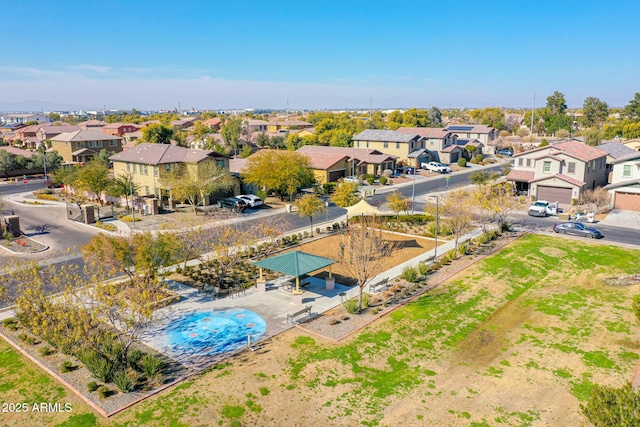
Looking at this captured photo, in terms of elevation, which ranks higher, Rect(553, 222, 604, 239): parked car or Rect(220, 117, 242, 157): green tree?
Rect(220, 117, 242, 157): green tree

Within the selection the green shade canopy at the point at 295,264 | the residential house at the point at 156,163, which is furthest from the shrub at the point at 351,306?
the residential house at the point at 156,163

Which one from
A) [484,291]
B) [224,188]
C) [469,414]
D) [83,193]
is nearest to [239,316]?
[469,414]

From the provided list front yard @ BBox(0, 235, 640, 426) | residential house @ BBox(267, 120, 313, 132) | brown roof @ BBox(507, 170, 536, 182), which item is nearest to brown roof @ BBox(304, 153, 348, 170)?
brown roof @ BBox(507, 170, 536, 182)

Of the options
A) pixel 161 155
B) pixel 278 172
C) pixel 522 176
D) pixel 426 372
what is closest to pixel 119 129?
pixel 161 155

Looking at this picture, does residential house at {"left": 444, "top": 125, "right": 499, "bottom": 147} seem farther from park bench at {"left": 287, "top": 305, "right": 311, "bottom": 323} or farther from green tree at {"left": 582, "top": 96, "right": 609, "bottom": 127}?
park bench at {"left": 287, "top": 305, "right": 311, "bottom": 323}

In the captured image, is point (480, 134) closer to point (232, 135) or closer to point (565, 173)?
point (565, 173)

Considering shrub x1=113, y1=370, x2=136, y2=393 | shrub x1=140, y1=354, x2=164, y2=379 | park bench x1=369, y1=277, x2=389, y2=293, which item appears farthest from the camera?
park bench x1=369, y1=277, x2=389, y2=293

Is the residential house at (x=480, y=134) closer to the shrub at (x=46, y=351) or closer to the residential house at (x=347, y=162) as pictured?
the residential house at (x=347, y=162)
